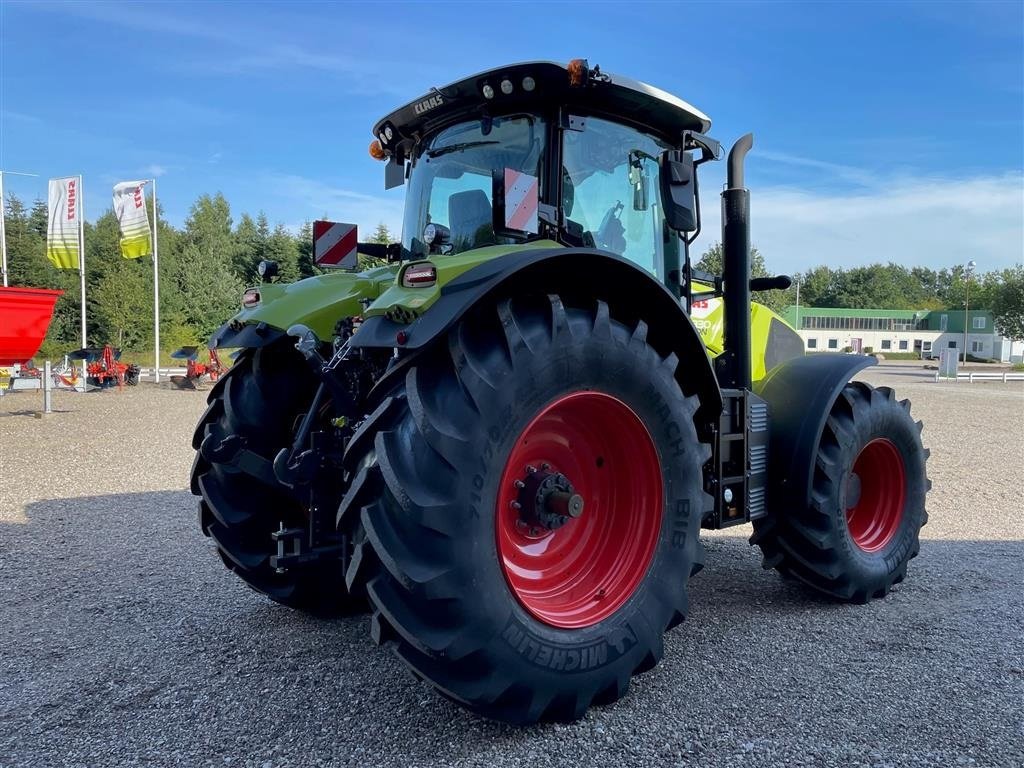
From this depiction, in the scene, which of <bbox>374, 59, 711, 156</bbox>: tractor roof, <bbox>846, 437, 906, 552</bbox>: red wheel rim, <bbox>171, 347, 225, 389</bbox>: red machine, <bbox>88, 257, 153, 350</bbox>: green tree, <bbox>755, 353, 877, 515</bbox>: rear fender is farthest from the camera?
<bbox>88, 257, 153, 350</bbox>: green tree

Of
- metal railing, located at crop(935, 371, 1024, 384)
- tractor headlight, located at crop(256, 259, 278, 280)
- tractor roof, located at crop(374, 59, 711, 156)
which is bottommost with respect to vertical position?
metal railing, located at crop(935, 371, 1024, 384)

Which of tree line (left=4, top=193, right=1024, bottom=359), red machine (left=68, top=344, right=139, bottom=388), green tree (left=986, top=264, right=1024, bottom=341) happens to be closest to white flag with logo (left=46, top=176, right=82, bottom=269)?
red machine (left=68, top=344, right=139, bottom=388)

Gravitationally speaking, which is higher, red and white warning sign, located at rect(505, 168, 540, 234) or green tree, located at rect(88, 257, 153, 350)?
green tree, located at rect(88, 257, 153, 350)

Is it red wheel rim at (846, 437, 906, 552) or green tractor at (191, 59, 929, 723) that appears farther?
red wheel rim at (846, 437, 906, 552)

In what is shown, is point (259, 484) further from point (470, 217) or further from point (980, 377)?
point (980, 377)

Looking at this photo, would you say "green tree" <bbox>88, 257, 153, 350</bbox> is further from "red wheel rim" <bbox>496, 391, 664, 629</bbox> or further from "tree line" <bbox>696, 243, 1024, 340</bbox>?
"tree line" <bbox>696, 243, 1024, 340</bbox>

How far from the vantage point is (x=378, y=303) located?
102 inches

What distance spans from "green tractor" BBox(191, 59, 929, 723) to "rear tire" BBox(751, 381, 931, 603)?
0.6 inches

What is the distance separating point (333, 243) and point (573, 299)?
1488 mm

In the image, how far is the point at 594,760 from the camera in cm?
243

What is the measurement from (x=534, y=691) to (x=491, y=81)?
8.08ft

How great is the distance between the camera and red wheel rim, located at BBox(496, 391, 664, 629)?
9.47ft

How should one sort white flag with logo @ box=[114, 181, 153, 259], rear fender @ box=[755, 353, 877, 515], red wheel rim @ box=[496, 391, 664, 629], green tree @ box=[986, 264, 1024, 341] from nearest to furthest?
red wheel rim @ box=[496, 391, 664, 629] < rear fender @ box=[755, 353, 877, 515] < white flag with logo @ box=[114, 181, 153, 259] < green tree @ box=[986, 264, 1024, 341]

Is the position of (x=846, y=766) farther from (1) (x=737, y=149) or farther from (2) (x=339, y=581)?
(1) (x=737, y=149)
